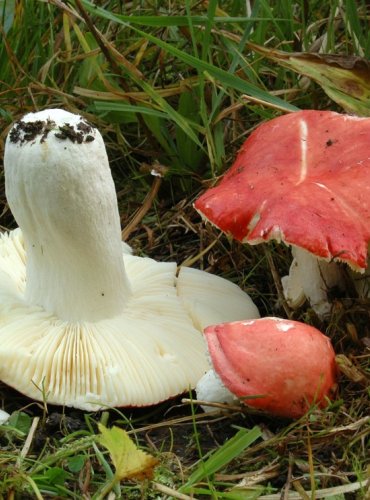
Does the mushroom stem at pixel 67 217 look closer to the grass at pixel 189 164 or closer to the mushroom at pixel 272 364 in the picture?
the grass at pixel 189 164

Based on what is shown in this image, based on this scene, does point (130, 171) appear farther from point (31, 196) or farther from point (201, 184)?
point (31, 196)

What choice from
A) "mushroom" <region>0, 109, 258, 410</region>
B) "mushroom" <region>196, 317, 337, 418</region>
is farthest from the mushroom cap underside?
"mushroom" <region>196, 317, 337, 418</region>

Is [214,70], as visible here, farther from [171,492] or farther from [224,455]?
[171,492]

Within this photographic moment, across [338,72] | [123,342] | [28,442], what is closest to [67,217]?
[123,342]

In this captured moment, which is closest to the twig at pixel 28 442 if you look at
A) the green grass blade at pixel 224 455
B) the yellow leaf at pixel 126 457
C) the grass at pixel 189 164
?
the grass at pixel 189 164

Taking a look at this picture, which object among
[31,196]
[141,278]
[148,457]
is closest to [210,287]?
[141,278]

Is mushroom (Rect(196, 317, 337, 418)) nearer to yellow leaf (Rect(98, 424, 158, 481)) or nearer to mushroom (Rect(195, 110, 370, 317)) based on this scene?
mushroom (Rect(195, 110, 370, 317))
